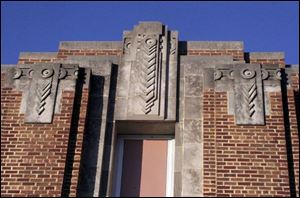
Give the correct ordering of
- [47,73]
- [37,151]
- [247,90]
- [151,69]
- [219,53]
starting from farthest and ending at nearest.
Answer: [219,53]
[151,69]
[47,73]
[247,90]
[37,151]

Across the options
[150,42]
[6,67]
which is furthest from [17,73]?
[150,42]

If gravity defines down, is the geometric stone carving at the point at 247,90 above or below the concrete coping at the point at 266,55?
below

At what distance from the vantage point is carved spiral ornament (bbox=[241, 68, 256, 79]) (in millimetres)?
10812

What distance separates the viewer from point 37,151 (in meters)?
10.2

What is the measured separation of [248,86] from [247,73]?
29 cm

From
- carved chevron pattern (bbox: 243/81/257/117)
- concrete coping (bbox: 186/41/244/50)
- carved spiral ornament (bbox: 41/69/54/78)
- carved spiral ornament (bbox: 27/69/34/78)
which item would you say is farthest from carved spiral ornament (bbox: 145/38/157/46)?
carved spiral ornament (bbox: 27/69/34/78)

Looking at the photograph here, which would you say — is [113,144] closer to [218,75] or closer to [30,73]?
[30,73]

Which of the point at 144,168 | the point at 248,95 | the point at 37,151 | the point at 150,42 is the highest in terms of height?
the point at 150,42

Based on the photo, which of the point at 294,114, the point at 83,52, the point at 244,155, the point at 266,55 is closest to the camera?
the point at 244,155

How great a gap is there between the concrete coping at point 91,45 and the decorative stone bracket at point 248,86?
245 cm

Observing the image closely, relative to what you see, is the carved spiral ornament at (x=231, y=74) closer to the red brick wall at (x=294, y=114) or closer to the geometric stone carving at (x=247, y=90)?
the geometric stone carving at (x=247, y=90)

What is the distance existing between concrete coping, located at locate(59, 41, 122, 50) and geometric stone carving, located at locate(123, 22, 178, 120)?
0.32 m

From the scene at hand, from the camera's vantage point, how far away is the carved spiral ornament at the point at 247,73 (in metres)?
10.8

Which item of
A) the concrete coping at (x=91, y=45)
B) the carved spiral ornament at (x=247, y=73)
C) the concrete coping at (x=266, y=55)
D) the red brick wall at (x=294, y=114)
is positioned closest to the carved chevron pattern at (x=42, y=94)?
the concrete coping at (x=91, y=45)
